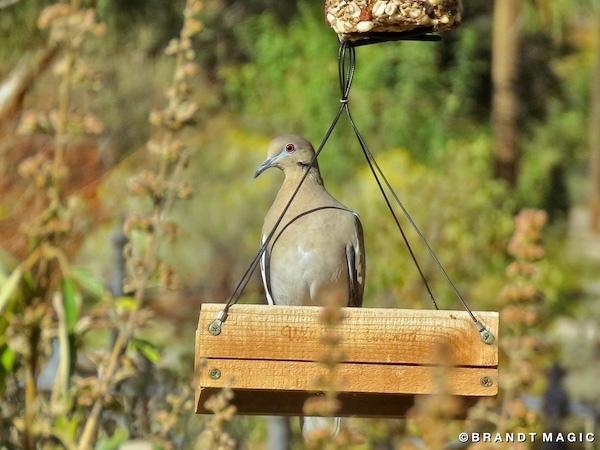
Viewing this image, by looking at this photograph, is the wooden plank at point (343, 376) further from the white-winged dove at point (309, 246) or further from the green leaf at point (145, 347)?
the white-winged dove at point (309, 246)

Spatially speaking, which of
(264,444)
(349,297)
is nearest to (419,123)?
(264,444)

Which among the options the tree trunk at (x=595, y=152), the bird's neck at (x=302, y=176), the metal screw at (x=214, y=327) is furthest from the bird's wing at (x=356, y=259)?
the tree trunk at (x=595, y=152)

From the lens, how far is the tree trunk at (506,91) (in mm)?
12430

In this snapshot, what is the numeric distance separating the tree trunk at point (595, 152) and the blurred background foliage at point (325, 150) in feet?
1.00

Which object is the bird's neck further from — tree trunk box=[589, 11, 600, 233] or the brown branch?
tree trunk box=[589, 11, 600, 233]

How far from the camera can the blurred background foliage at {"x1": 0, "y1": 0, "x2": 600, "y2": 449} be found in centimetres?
1048

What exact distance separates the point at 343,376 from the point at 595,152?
14309 millimetres

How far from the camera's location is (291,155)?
438cm

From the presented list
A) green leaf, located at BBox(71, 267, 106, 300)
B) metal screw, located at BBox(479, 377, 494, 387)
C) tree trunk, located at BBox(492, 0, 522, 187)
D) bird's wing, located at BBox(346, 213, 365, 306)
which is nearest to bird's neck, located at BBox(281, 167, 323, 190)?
bird's wing, located at BBox(346, 213, 365, 306)

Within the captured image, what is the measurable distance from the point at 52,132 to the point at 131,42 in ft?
34.4

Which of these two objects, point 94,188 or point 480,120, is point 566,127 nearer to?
point 480,120

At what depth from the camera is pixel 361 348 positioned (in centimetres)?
319

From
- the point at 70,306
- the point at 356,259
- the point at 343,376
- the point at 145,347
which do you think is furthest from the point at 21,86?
the point at 343,376

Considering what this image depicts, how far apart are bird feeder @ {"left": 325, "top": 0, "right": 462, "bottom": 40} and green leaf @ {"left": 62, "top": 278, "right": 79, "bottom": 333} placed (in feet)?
3.15
